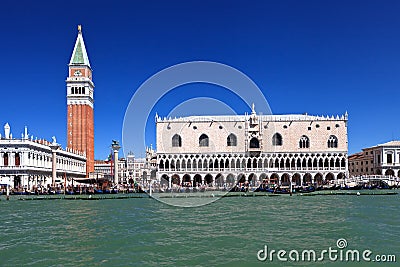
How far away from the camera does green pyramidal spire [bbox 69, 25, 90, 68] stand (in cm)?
6931

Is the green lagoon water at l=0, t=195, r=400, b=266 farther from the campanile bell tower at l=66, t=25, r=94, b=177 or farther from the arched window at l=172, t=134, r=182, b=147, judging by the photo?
the campanile bell tower at l=66, t=25, r=94, b=177

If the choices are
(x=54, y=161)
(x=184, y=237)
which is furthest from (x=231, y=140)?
(x=184, y=237)

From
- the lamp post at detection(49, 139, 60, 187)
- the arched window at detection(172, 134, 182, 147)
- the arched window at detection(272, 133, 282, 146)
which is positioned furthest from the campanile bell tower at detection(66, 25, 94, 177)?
the arched window at detection(272, 133, 282, 146)

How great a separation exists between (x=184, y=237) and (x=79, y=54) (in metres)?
61.1

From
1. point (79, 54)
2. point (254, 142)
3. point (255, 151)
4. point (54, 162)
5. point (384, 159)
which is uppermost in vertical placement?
point (79, 54)

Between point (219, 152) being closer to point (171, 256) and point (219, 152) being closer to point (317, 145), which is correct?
point (317, 145)

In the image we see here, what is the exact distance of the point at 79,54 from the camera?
70125 millimetres

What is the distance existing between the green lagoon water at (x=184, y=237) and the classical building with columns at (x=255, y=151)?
113ft

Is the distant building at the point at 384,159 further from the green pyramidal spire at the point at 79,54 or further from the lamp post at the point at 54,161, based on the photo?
the green pyramidal spire at the point at 79,54

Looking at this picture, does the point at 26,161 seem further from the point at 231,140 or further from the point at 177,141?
the point at 231,140

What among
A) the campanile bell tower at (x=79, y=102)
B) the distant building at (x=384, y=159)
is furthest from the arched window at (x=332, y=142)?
the campanile bell tower at (x=79, y=102)

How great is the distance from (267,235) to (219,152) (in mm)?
40938

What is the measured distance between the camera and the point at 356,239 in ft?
42.8

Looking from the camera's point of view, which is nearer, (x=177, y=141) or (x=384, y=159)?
(x=177, y=141)
